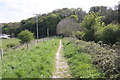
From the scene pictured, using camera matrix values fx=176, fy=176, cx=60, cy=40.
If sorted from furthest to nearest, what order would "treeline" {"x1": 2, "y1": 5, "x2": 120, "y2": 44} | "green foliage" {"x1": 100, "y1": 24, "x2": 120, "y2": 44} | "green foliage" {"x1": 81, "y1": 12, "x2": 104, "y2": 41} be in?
"treeline" {"x1": 2, "y1": 5, "x2": 120, "y2": 44}, "green foliage" {"x1": 81, "y1": 12, "x2": 104, "y2": 41}, "green foliage" {"x1": 100, "y1": 24, "x2": 120, "y2": 44}

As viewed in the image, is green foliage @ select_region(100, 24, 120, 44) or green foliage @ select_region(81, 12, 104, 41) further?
green foliage @ select_region(81, 12, 104, 41)

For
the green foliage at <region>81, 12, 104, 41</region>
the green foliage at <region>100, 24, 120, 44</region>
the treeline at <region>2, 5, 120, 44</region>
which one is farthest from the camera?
the treeline at <region>2, 5, 120, 44</region>

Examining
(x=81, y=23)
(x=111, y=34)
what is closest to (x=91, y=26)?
(x=81, y=23)

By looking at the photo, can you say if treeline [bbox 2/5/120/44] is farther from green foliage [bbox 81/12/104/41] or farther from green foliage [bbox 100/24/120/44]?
green foliage [bbox 100/24/120/44]

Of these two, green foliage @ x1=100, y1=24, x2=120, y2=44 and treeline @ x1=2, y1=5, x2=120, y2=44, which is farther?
treeline @ x1=2, y1=5, x2=120, y2=44

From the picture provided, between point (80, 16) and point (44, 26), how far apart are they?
1710 centimetres

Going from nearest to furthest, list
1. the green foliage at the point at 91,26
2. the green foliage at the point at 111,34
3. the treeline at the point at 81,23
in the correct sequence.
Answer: the green foliage at the point at 111,34 → the green foliage at the point at 91,26 → the treeline at the point at 81,23

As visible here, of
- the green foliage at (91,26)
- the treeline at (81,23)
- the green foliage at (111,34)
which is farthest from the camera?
the treeline at (81,23)

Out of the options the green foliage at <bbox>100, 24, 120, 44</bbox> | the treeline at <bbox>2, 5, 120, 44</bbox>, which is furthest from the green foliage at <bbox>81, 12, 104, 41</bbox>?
the green foliage at <bbox>100, 24, 120, 44</bbox>

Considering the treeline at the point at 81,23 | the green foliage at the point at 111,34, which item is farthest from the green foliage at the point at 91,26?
the green foliage at the point at 111,34

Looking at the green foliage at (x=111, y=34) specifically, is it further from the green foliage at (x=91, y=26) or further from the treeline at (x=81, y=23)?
the green foliage at (x=91, y=26)

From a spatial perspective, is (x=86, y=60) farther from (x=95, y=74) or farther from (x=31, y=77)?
(x=31, y=77)

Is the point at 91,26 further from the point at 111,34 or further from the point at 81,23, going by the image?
the point at 111,34

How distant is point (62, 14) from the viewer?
276ft
